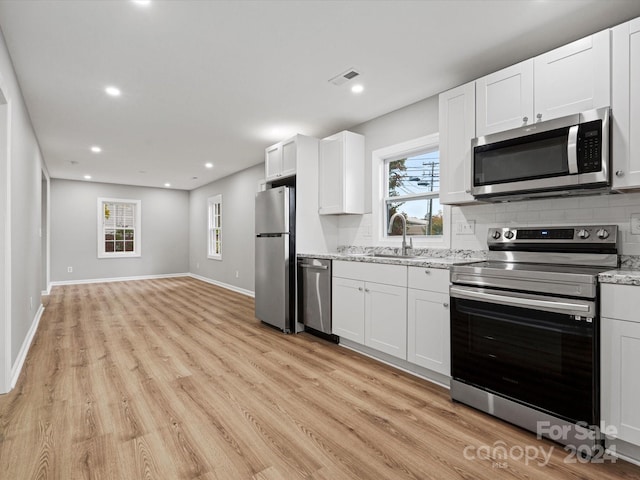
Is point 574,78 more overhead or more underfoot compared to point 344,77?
more underfoot

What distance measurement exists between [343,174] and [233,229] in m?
3.97

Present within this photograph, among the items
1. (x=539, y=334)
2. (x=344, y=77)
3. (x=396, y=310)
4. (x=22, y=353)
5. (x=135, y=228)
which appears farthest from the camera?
(x=135, y=228)

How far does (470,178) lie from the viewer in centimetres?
261

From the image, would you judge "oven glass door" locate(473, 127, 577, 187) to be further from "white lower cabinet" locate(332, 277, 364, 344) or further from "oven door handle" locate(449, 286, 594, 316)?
"white lower cabinet" locate(332, 277, 364, 344)

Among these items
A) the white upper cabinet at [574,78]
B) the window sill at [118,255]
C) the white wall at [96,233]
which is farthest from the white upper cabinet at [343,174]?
the window sill at [118,255]

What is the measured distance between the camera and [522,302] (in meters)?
1.99

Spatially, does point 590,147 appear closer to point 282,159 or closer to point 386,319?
point 386,319

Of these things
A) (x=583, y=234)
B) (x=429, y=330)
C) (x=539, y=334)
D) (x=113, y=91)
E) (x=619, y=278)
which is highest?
(x=113, y=91)

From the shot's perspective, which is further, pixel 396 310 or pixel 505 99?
pixel 396 310

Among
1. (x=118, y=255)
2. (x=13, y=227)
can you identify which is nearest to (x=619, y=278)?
(x=13, y=227)

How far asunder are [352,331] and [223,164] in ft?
14.4

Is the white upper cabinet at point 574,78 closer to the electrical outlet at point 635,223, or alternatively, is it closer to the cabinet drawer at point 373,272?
Result: the electrical outlet at point 635,223

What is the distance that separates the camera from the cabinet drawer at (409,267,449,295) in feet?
8.21

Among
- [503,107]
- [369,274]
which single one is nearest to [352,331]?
[369,274]
